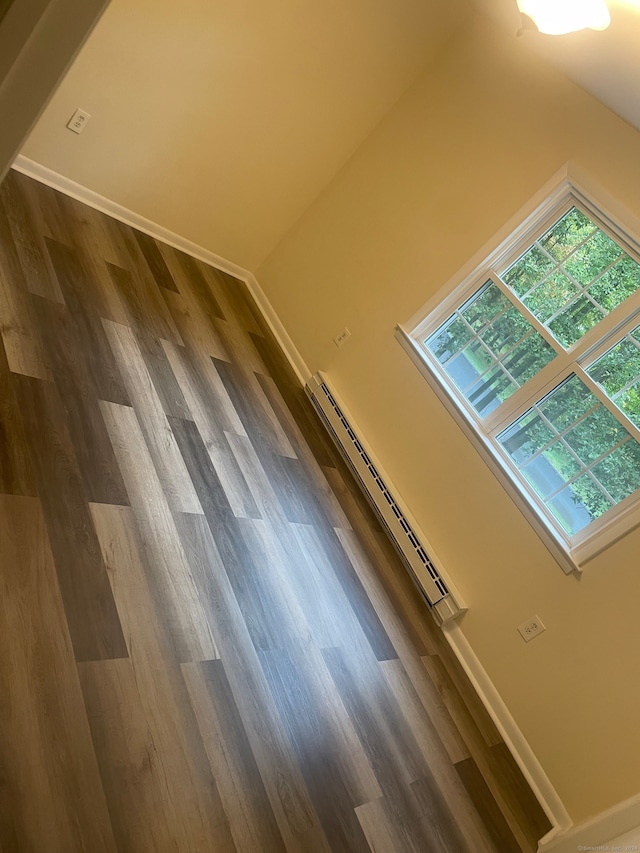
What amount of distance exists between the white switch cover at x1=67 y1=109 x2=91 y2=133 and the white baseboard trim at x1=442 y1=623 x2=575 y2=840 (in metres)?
3.44

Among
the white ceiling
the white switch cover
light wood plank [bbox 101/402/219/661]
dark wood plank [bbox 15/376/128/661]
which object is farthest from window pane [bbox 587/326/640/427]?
the white switch cover

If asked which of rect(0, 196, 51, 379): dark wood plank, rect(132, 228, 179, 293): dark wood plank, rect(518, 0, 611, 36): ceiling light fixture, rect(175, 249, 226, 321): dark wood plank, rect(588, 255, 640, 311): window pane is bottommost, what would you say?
rect(0, 196, 51, 379): dark wood plank

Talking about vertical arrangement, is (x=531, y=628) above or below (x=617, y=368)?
below

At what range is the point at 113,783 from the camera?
1.51 metres

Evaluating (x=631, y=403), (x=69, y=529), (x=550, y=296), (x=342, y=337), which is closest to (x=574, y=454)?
(x=631, y=403)

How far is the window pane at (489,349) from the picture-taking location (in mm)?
3137

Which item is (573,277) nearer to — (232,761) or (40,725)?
(232,761)

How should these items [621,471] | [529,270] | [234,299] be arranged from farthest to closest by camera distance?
[234,299], [529,270], [621,471]

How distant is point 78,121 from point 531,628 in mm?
3657

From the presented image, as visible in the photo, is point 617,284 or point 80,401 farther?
Answer: point 617,284

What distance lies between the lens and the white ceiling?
7.33 ft

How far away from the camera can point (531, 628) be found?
282 centimetres

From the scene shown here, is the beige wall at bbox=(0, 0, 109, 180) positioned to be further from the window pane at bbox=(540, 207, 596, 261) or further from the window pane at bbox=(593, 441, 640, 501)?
the window pane at bbox=(593, 441, 640, 501)

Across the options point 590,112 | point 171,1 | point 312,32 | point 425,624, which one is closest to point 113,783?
point 425,624
